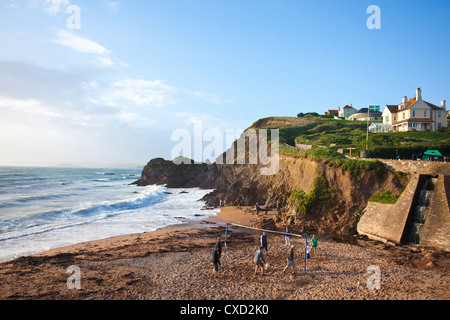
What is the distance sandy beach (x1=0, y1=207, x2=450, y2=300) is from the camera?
12.2 meters

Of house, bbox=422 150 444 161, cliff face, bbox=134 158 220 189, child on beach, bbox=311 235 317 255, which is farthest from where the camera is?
cliff face, bbox=134 158 220 189

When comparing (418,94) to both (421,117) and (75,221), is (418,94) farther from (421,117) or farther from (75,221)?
(75,221)

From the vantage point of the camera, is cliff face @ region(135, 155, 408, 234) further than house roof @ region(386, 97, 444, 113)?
No

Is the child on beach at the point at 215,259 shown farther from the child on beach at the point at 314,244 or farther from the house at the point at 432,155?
the house at the point at 432,155

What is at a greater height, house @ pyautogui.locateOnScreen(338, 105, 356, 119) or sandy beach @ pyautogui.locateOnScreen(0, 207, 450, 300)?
house @ pyautogui.locateOnScreen(338, 105, 356, 119)

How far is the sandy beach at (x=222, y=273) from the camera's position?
12.2 m

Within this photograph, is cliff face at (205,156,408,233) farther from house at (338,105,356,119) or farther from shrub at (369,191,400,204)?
house at (338,105,356,119)

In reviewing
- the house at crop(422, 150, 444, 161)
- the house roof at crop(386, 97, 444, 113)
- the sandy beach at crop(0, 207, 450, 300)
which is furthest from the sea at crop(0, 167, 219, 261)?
the house roof at crop(386, 97, 444, 113)

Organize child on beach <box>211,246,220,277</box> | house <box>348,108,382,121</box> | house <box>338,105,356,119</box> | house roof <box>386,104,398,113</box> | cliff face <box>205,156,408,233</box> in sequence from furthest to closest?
house <box>338,105,356,119</box> < house <box>348,108,382,121</box> < house roof <box>386,104,398,113</box> < cliff face <box>205,156,408,233</box> < child on beach <box>211,246,220,277</box>

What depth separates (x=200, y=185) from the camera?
7169 centimetres

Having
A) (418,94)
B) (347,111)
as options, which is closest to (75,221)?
(418,94)

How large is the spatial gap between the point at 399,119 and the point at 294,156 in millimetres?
27030

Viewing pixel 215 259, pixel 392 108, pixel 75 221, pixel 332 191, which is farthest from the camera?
pixel 392 108

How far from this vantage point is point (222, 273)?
47.8 ft
